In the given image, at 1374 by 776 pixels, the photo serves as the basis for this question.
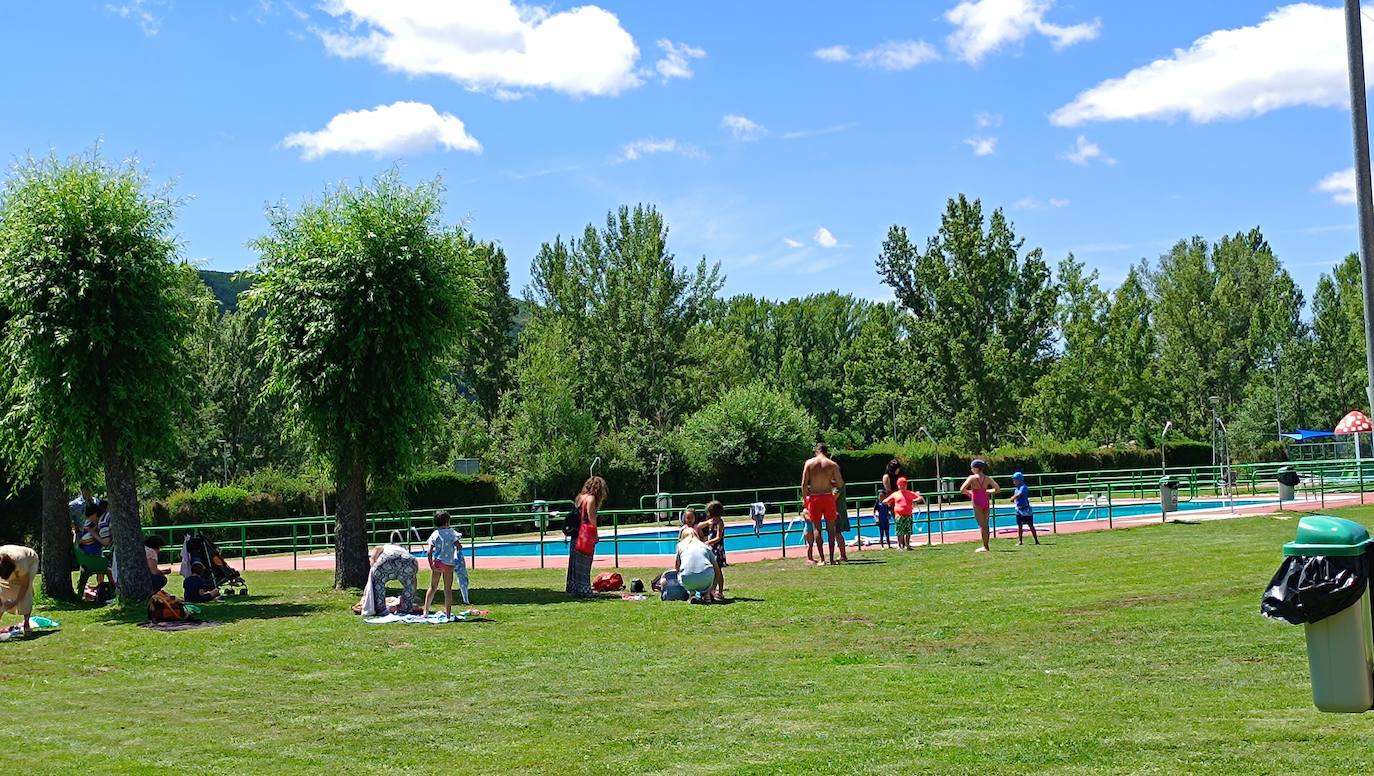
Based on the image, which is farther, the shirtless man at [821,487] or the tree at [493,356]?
the tree at [493,356]

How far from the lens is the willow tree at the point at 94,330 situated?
17.4 metres

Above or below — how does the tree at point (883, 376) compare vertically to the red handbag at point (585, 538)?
above

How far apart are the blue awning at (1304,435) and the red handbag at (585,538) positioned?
2506 inches

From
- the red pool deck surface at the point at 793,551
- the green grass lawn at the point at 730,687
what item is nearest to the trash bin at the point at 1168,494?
the red pool deck surface at the point at 793,551

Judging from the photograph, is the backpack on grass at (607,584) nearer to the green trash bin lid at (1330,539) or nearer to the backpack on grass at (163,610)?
the backpack on grass at (163,610)

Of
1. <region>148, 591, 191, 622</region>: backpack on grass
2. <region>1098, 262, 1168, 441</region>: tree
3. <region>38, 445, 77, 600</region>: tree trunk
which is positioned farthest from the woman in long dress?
<region>1098, 262, 1168, 441</region>: tree

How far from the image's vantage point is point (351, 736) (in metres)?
8.86

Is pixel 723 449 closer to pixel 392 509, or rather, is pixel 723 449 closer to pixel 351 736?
pixel 392 509

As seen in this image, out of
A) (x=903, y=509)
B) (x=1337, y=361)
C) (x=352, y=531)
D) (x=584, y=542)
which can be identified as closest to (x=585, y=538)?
(x=584, y=542)

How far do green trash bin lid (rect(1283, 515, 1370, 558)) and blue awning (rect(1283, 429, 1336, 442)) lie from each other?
2878 inches

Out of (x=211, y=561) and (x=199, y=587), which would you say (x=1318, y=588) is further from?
(x=211, y=561)

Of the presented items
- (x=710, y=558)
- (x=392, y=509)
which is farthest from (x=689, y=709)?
(x=392, y=509)

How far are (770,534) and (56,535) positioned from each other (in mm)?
17016

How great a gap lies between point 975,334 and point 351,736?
60.8 m
